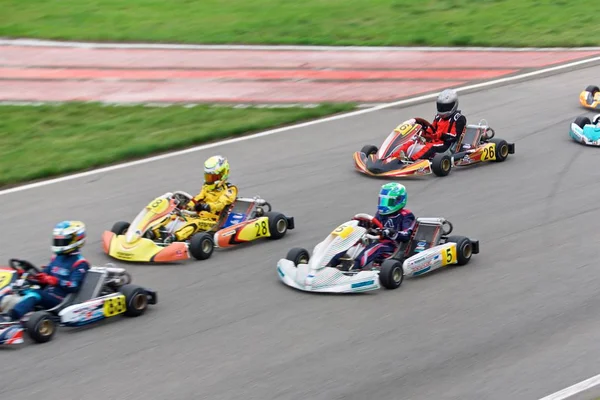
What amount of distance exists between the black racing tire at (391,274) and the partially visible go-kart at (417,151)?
499 cm

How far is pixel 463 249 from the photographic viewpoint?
1366 centimetres

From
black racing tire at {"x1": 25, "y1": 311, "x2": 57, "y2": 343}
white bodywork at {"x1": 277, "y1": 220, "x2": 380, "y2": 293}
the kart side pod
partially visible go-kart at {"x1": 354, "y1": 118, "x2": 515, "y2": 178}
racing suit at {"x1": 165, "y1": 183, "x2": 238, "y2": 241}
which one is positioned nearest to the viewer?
black racing tire at {"x1": 25, "y1": 311, "x2": 57, "y2": 343}

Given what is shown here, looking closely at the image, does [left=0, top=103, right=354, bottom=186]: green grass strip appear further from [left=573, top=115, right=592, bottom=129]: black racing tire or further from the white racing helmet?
[left=573, top=115, right=592, bottom=129]: black racing tire

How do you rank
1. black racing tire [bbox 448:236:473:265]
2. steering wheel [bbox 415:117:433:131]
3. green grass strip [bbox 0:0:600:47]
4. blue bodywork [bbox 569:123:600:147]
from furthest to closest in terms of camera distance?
green grass strip [bbox 0:0:600:47], blue bodywork [bbox 569:123:600:147], steering wheel [bbox 415:117:433:131], black racing tire [bbox 448:236:473:265]

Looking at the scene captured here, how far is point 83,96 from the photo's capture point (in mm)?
23562

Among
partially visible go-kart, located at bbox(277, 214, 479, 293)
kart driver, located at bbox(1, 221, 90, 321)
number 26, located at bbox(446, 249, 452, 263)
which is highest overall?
kart driver, located at bbox(1, 221, 90, 321)

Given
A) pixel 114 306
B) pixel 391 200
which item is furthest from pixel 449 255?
pixel 114 306

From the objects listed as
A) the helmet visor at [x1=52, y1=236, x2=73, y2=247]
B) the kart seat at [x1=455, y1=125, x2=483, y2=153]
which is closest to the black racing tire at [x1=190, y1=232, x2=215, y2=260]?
the helmet visor at [x1=52, y1=236, x2=73, y2=247]

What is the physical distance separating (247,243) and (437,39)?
14839 mm

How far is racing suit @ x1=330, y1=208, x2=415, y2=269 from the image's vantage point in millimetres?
13266

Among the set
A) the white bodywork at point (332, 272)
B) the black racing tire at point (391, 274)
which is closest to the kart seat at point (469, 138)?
the white bodywork at point (332, 272)

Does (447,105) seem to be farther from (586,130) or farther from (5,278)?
(5,278)

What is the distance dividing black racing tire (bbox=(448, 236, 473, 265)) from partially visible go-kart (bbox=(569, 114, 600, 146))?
6.37m

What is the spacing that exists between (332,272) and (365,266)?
0.59m
